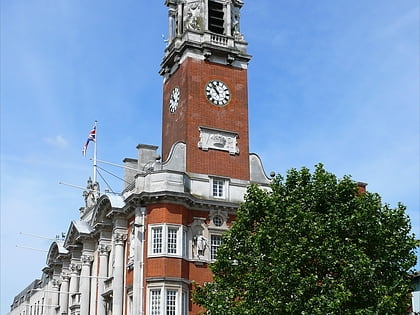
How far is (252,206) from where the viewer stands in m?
38.9

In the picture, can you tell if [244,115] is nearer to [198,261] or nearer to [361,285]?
[198,261]

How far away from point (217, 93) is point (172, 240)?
12326 millimetres

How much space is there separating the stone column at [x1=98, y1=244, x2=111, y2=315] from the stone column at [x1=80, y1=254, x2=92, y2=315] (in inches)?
84.1

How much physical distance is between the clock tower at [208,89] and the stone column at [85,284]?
10.2 m

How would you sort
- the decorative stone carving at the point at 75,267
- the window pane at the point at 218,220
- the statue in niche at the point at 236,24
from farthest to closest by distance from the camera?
the decorative stone carving at the point at 75,267 → the statue in niche at the point at 236,24 → the window pane at the point at 218,220

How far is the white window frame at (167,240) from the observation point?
4619cm

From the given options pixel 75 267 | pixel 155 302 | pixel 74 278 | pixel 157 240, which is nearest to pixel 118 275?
pixel 157 240

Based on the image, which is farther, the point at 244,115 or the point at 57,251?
the point at 57,251

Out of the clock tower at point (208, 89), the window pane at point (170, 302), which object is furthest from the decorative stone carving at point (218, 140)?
the window pane at point (170, 302)

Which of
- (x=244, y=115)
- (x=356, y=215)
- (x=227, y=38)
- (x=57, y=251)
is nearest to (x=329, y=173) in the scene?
(x=356, y=215)

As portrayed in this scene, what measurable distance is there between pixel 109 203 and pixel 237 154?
31.6ft

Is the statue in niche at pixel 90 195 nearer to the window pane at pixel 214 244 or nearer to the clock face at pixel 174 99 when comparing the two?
the clock face at pixel 174 99

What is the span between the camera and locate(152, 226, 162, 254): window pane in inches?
1831

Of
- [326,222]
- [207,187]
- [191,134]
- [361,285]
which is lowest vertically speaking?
[361,285]
